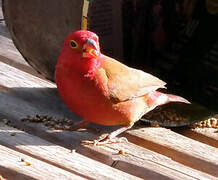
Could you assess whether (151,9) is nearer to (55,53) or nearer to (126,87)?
(55,53)

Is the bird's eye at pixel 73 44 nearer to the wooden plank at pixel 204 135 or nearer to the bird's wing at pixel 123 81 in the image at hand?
the bird's wing at pixel 123 81

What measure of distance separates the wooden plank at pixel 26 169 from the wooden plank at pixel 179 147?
18.5 inches

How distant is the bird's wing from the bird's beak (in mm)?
84

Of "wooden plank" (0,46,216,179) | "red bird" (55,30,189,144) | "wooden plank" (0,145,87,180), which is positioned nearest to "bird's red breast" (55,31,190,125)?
"red bird" (55,30,189,144)

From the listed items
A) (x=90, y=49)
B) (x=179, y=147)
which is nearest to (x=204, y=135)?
(x=179, y=147)

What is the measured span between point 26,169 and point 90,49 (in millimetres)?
472

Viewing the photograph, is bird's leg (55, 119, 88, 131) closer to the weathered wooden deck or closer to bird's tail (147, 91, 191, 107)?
the weathered wooden deck

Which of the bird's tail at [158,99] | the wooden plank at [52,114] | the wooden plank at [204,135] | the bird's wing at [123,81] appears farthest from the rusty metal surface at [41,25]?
the wooden plank at [204,135]

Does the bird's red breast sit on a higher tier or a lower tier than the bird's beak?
lower

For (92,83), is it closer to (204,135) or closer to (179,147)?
(179,147)

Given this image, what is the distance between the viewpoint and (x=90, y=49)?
2270 millimetres

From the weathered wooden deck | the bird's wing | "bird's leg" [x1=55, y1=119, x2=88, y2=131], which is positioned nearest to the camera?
the weathered wooden deck

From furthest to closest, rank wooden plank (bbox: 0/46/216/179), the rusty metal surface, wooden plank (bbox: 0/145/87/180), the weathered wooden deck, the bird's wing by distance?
1. the rusty metal surface
2. the bird's wing
3. wooden plank (bbox: 0/46/216/179)
4. the weathered wooden deck
5. wooden plank (bbox: 0/145/87/180)

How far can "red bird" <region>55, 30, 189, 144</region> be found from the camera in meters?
2.28
